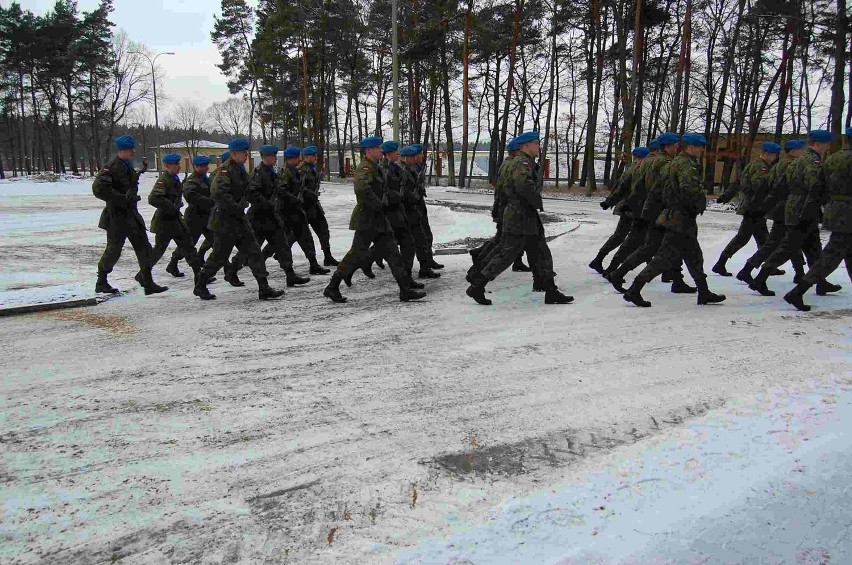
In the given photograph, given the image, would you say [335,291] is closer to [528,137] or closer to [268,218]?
[268,218]

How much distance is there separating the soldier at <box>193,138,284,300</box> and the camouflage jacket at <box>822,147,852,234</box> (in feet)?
21.5

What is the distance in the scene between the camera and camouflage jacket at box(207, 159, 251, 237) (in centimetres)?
749

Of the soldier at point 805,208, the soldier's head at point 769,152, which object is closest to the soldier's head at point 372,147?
the soldier at point 805,208

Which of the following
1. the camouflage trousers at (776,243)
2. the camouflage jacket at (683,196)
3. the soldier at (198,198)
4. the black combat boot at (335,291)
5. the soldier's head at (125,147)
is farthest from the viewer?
the soldier at (198,198)

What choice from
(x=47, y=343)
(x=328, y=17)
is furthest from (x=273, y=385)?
(x=328, y=17)

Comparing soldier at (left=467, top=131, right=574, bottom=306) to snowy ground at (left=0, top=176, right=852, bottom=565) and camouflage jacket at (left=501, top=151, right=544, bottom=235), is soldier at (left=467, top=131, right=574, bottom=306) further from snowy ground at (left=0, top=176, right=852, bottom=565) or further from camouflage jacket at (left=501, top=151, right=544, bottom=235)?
snowy ground at (left=0, top=176, right=852, bottom=565)

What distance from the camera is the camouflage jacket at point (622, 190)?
8.69 metres

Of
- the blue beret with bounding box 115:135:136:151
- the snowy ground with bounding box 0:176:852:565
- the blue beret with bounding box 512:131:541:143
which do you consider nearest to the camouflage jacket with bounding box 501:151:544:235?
the blue beret with bounding box 512:131:541:143

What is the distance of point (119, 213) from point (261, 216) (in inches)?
70.5

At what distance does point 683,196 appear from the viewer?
22.6 feet

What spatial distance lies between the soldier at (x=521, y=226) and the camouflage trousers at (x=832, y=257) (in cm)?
285

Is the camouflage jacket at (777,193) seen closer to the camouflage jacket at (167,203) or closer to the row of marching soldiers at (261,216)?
the row of marching soldiers at (261,216)

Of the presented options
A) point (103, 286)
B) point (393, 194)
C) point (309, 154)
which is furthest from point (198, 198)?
point (393, 194)

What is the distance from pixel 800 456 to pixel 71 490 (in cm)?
388
